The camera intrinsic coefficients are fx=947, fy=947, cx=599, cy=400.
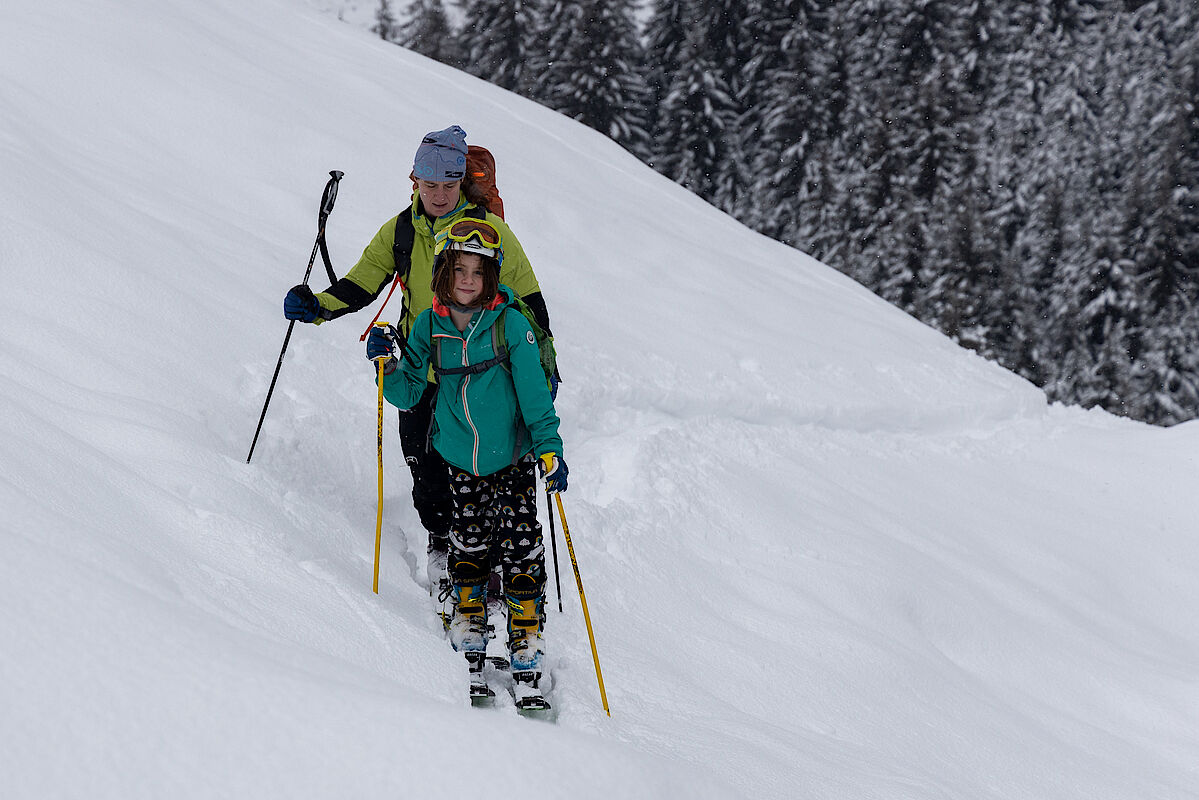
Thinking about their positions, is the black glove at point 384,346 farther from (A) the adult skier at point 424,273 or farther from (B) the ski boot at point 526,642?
(B) the ski boot at point 526,642

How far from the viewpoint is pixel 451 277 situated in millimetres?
3324

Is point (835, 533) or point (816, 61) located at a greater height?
point (816, 61)

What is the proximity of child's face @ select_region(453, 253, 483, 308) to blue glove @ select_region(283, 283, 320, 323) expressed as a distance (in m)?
0.84

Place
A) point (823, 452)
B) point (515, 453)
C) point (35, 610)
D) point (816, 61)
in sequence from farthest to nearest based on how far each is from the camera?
point (816, 61)
point (823, 452)
point (515, 453)
point (35, 610)

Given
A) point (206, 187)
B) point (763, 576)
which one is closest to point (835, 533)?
point (763, 576)

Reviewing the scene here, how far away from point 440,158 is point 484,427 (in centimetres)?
110

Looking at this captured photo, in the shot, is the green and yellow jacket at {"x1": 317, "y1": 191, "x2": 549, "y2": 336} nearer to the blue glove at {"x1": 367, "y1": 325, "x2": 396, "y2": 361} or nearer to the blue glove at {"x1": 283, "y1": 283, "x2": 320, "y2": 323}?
the blue glove at {"x1": 283, "y1": 283, "x2": 320, "y2": 323}

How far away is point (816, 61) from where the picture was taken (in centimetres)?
4428

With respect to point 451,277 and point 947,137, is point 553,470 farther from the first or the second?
point 947,137

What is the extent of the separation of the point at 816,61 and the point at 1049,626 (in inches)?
1679

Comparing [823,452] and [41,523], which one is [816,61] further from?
[41,523]

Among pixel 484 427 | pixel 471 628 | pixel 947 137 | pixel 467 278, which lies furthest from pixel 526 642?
pixel 947 137

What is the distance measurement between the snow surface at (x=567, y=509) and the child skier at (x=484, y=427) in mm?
271

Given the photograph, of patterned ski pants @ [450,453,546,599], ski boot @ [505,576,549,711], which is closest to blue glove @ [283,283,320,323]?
patterned ski pants @ [450,453,546,599]
